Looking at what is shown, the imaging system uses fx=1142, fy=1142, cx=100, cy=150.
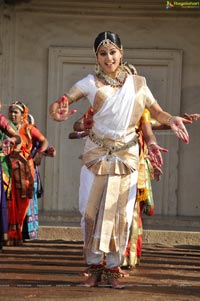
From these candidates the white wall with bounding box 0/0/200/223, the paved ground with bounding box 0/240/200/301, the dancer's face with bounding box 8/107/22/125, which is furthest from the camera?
the white wall with bounding box 0/0/200/223

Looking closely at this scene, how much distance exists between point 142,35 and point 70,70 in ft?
3.37

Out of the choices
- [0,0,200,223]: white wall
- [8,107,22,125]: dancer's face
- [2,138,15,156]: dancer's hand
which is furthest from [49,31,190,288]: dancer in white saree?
[0,0,200,223]: white wall

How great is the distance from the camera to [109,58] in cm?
830

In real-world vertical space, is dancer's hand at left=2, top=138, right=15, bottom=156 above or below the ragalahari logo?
below

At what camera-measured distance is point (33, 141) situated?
1245 centimetres

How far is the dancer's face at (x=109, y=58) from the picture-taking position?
8320 millimetres

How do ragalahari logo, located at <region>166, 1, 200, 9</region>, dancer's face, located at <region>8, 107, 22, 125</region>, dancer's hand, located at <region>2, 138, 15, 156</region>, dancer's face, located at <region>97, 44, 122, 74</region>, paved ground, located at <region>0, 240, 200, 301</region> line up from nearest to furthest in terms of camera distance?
paved ground, located at <region>0, 240, 200, 301</region>
dancer's face, located at <region>97, 44, 122, 74</region>
dancer's hand, located at <region>2, 138, 15, 156</region>
dancer's face, located at <region>8, 107, 22, 125</region>
ragalahari logo, located at <region>166, 1, 200, 9</region>

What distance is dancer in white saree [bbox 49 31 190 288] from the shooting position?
8234mm

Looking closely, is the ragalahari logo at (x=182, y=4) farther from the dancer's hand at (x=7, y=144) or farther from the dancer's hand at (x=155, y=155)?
Result: the dancer's hand at (x=155, y=155)

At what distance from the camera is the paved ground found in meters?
7.93

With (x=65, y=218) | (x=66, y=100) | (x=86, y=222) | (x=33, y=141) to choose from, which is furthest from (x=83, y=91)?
(x=65, y=218)

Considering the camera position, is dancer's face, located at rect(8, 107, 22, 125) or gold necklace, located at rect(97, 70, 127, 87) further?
dancer's face, located at rect(8, 107, 22, 125)

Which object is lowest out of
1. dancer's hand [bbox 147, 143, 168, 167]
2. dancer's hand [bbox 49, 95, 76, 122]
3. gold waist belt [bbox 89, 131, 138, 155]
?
dancer's hand [bbox 147, 143, 168, 167]

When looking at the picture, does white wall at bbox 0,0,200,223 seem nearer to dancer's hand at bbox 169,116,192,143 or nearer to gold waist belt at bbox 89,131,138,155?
gold waist belt at bbox 89,131,138,155
